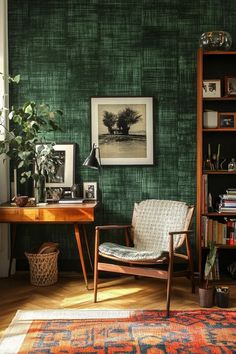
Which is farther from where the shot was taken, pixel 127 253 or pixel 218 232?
pixel 218 232

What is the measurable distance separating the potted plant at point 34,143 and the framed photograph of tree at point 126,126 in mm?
426

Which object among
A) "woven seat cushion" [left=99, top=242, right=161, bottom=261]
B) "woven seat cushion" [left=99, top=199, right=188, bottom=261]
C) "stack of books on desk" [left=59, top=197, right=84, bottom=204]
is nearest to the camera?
"woven seat cushion" [left=99, top=242, right=161, bottom=261]

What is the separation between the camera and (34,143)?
4020mm

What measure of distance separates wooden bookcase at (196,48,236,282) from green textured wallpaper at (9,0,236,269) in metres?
0.18

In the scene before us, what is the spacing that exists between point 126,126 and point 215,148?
0.89 meters

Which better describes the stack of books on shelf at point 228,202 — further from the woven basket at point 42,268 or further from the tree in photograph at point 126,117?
the woven basket at point 42,268

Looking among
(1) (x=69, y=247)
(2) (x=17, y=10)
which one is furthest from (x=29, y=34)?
(1) (x=69, y=247)

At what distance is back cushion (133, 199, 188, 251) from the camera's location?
372cm

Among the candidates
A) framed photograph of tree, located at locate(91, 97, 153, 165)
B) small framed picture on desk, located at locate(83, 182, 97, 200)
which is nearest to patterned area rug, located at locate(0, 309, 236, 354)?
small framed picture on desk, located at locate(83, 182, 97, 200)

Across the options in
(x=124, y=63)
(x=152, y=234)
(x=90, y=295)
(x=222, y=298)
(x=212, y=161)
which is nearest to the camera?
(x=222, y=298)

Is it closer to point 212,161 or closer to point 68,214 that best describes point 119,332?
point 68,214

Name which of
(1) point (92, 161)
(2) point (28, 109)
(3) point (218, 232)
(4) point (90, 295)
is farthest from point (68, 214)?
(3) point (218, 232)

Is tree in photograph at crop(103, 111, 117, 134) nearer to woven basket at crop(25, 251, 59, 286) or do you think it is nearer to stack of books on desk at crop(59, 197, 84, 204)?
stack of books on desk at crop(59, 197, 84, 204)

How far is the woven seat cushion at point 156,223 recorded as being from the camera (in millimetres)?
3686
